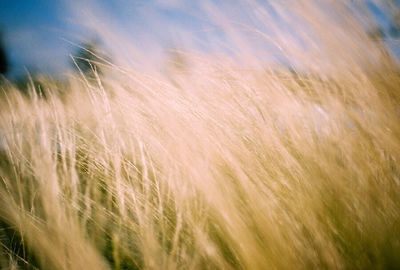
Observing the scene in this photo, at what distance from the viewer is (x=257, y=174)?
2.07 ft

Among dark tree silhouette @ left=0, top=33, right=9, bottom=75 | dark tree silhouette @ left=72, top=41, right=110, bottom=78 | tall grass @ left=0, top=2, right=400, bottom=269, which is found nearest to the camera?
tall grass @ left=0, top=2, right=400, bottom=269

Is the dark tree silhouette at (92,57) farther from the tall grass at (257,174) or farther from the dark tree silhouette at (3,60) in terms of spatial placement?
the dark tree silhouette at (3,60)

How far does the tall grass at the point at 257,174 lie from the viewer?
1.70ft

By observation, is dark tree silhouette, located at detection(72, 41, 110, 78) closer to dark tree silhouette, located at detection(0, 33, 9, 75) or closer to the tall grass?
the tall grass

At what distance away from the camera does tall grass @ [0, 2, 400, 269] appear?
0.52 metres

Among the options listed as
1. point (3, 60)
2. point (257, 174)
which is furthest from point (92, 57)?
point (3, 60)

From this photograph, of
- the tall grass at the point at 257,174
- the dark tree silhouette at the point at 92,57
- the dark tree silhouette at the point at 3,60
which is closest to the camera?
the tall grass at the point at 257,174

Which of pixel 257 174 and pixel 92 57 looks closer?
pixel 257 174

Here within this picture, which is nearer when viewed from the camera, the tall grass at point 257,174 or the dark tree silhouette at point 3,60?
the tall grass at point 257,174

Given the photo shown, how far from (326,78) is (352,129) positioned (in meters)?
0.16

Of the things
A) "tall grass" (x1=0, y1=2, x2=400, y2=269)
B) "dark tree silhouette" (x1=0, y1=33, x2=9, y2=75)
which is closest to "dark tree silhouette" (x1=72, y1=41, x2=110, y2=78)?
"tall grass" (x1=0, y1=2, x2=400, y2=269)

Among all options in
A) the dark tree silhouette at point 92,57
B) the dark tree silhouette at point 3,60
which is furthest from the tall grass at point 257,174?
the dark tree silhouette at point 3,60

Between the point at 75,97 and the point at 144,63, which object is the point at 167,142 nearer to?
the point at 144,63

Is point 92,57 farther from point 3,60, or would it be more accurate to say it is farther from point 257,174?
point 3,60
